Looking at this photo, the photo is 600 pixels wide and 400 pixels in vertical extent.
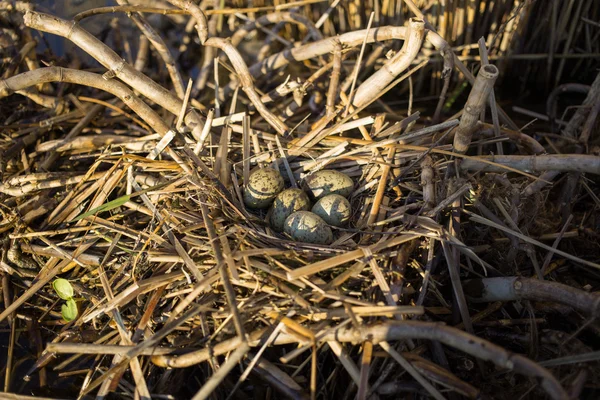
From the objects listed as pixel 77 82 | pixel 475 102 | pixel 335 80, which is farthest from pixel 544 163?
pixel 77 82

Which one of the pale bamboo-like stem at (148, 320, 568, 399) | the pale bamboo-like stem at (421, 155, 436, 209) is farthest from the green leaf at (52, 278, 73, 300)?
the pale bamboo-like stem at (421, 155, 436, 209)

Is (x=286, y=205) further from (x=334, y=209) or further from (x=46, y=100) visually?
Answer: (x=46, y=100)

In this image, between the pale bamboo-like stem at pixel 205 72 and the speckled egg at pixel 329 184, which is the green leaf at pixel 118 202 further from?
the pale bamboo-like stem at pixel 205 72

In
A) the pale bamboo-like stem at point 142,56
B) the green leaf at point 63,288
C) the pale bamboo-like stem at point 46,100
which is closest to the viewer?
the green leaf at point 63,288

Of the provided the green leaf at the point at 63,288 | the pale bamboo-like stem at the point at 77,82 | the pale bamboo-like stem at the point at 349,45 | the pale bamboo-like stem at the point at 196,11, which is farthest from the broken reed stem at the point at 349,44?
the green leaf at the point at 63,288

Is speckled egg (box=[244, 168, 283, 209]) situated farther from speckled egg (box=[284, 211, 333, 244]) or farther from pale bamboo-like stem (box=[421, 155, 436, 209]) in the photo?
pale bamboo-like stem (box=[421, 155, 436, 209])

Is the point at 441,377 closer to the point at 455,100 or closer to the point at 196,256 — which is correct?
the point at 196,256
